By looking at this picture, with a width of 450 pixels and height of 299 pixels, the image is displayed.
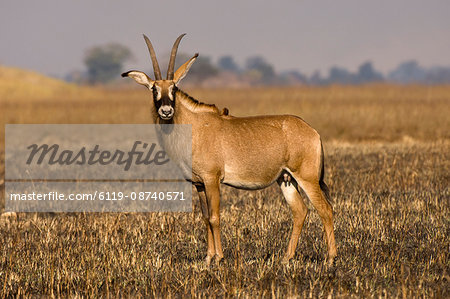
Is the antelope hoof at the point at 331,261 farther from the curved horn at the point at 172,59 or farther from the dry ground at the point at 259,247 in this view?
the curved horn at the point at 172,59

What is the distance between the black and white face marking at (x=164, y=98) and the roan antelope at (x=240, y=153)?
0.32ft

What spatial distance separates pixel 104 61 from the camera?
155 metres

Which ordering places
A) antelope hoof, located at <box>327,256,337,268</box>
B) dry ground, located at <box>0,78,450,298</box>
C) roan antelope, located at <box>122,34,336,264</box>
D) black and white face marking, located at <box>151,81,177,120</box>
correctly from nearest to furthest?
dry ground, located at <box>0,78,450,298</box> → black and white face marking, located at <box>151,81,177,120</box> → antelope hoof, located at <box>327,256,337,268</box> → roan antelope, located at <box>122,34,336,264</box>

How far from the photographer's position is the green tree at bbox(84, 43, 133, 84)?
154 m

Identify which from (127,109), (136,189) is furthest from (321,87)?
(136,189)

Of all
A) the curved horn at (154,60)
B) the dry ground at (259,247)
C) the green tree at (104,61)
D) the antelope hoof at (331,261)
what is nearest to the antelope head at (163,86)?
the curved horn at (154,60)

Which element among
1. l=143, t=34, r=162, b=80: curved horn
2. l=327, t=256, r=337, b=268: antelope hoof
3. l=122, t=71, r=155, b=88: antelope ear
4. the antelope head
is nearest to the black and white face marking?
the antelope head

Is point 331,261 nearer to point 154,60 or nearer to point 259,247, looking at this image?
point 259,247

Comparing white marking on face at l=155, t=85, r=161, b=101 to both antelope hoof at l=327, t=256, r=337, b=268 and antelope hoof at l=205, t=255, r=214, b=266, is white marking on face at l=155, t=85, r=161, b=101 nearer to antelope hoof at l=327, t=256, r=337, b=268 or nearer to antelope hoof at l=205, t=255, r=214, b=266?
antelope hoof at l=205, t=255, r=214, b=266

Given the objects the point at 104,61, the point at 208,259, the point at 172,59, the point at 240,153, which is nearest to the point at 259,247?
the point at 208,259

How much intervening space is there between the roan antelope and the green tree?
149 m

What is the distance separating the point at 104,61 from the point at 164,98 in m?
153

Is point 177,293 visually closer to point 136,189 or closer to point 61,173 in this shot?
point 136,189

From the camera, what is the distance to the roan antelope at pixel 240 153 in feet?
23.0
